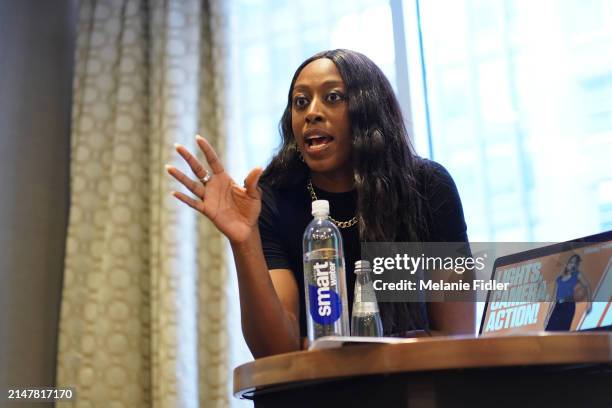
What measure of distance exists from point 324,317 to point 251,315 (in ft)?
0.65

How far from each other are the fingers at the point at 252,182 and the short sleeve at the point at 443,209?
1.58ft

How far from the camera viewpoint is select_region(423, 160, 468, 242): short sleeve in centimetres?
157

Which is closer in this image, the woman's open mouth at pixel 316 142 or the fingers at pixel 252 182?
the fingers at pixel 252 182

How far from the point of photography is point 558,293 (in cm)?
116

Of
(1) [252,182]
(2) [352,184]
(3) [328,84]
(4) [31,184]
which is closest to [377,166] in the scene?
(2) [352,184]

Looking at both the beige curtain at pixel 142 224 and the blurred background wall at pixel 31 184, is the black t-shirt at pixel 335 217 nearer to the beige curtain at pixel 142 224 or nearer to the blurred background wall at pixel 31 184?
the beige curtain at pixel 142 224

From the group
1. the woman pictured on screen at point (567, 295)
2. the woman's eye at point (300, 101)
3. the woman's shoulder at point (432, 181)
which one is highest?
the woman's eye at point (300, 101)

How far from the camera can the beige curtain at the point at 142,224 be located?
8.44 ft

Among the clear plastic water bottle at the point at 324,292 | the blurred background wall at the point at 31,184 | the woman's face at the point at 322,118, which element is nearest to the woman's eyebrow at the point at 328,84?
the woman's face at the point at 322,118

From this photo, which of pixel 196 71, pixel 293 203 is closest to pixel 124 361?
pixel 196 71

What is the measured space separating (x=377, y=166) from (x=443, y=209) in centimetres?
17

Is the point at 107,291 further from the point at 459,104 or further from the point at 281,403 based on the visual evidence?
the point at 281,403

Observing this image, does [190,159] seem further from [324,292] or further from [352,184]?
[352,184]

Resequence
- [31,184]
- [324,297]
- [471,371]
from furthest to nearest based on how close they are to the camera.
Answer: [31,184]
[324,297]
[471,371]
